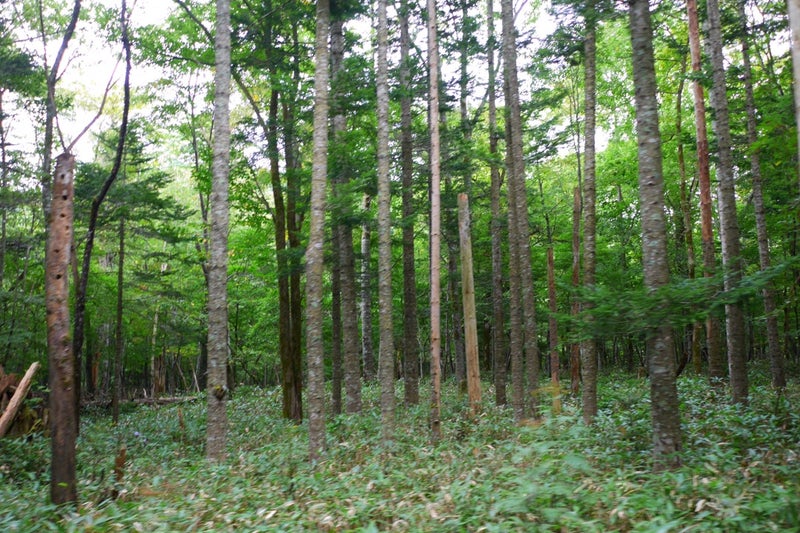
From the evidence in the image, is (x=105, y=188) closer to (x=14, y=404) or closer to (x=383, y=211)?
(x=14, y=404)

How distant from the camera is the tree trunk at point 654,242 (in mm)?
6328

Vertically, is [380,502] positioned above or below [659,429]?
below

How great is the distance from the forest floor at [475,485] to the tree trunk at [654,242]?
386 millimetres

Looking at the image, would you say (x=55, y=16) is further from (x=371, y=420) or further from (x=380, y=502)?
(x=380, y=502)

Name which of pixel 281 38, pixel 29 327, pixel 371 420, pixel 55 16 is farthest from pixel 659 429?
pixel 29 327

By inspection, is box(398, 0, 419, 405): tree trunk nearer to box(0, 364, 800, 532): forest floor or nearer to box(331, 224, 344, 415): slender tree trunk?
box(331, 224, 344, 415): slender tree trunk

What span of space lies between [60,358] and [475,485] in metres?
5.50

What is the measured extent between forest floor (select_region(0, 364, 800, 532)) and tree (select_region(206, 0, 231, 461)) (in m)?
0.83

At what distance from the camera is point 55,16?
1814cm

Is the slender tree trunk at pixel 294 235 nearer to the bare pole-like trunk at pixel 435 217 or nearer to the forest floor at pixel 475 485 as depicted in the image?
the bare pole-like trunk at pixel 435 217

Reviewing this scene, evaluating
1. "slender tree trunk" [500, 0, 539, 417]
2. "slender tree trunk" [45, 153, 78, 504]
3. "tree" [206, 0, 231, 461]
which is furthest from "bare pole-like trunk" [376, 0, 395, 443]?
"slender tree trunk" [45, 153, 78, 504]

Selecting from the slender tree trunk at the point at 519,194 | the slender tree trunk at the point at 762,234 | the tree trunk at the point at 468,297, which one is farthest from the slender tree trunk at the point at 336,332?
the slender tree trunk at the point at 762,234

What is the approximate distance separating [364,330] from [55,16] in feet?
50.4

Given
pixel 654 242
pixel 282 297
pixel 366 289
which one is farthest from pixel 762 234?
pixel 282 297
